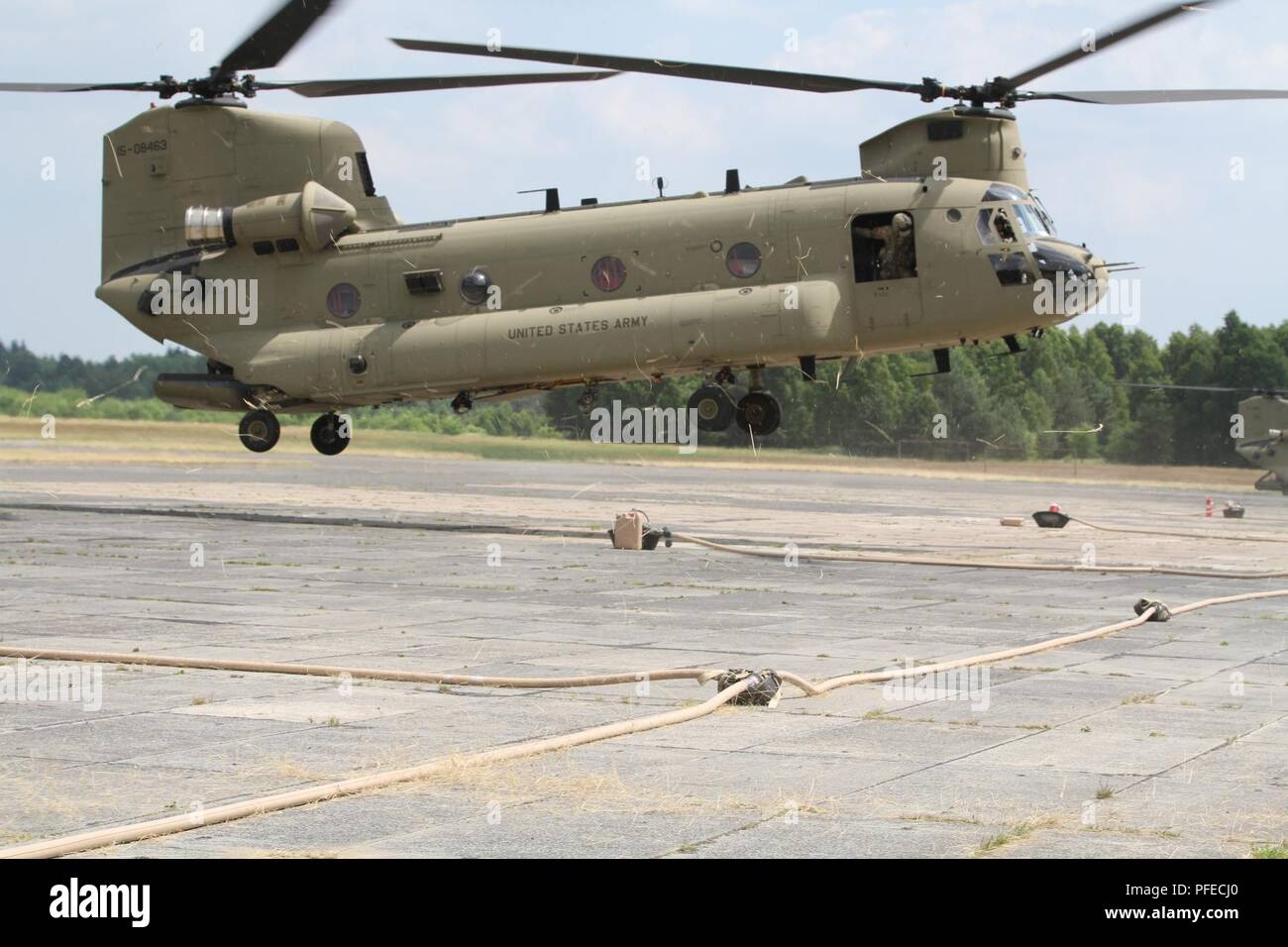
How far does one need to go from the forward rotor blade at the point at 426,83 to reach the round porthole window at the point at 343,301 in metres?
3.49

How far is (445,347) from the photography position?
27938 millimetres

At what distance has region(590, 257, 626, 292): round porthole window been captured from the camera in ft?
89.5

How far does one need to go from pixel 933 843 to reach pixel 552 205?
73.4ft

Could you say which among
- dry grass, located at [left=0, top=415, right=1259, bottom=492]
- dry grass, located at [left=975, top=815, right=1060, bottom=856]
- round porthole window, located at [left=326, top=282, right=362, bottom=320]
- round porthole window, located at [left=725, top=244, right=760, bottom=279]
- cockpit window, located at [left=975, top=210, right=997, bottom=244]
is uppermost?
cockpit window, located at [left=975, top=210, right=997, bottom=244]

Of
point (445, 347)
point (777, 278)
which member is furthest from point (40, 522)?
point (777, 278)

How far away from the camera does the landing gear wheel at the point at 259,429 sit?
30391 millimetres

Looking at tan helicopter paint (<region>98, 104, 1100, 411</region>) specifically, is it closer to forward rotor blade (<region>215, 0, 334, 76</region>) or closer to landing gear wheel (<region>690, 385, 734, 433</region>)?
landing gear wheel (<region>690, 385, 734, 433</region>)

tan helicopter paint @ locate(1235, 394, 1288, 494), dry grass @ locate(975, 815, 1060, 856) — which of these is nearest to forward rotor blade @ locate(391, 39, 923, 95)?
dry grass @ locate(975, 815, 1060, 856)

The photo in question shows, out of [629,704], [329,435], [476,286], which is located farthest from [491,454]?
[629,704]

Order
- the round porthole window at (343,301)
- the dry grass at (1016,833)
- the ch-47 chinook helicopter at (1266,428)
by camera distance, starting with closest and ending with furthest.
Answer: the dry grass at (1016,833) → the round porthole window at (343,301) → the ch-47 chinook helicopter at (1266,428)

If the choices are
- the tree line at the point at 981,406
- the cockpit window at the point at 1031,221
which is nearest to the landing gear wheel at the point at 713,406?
the cockpit window at the point at 1031,221

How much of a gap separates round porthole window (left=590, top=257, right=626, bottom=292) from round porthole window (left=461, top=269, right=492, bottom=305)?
205cm

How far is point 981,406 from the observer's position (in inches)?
3319

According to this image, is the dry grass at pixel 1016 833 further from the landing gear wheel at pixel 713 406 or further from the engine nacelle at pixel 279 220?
the engine nacelle at pixel 279 220
